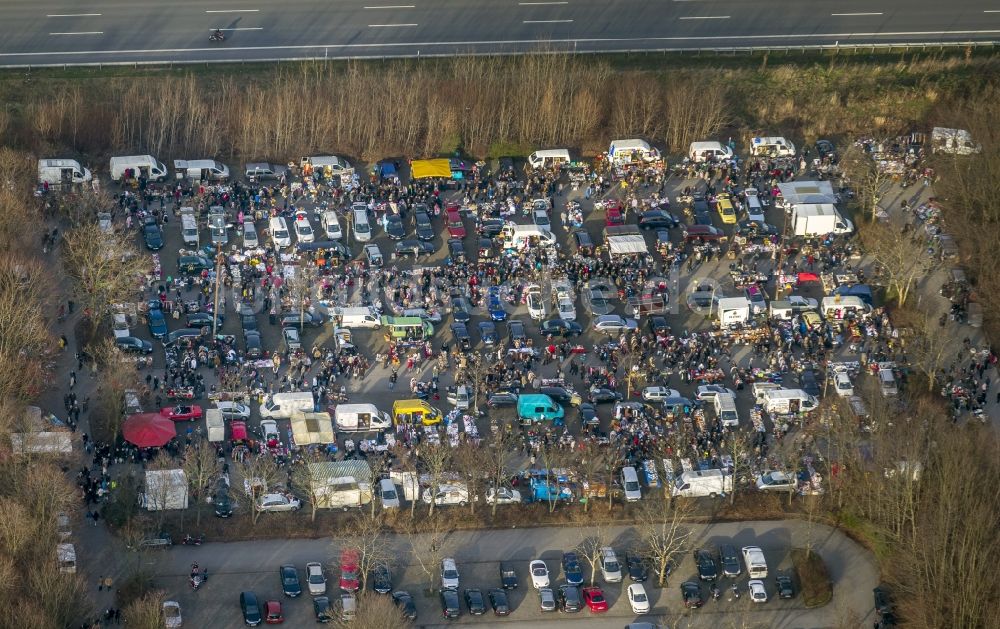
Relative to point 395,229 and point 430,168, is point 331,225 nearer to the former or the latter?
point 395,229

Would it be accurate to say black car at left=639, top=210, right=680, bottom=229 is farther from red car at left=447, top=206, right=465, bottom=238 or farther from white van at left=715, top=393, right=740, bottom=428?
white van at left=715, top=393, right=740, bottom=428

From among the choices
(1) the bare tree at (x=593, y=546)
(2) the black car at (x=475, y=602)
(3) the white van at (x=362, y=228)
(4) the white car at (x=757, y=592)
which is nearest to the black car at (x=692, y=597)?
(4) the white car at (x=757, y=592)

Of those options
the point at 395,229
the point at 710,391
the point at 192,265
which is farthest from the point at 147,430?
the point at 710,391

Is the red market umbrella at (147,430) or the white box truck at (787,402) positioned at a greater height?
the white box truck at (787,402)

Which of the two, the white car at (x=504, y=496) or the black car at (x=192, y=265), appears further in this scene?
the black car at (x=192, y=265)

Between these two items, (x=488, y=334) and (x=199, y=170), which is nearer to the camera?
(x=488, y=334)

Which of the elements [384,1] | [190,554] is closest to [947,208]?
[384,1]

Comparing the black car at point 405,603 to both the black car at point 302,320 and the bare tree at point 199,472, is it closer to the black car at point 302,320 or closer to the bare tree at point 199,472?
the bare tree at point 199,472
